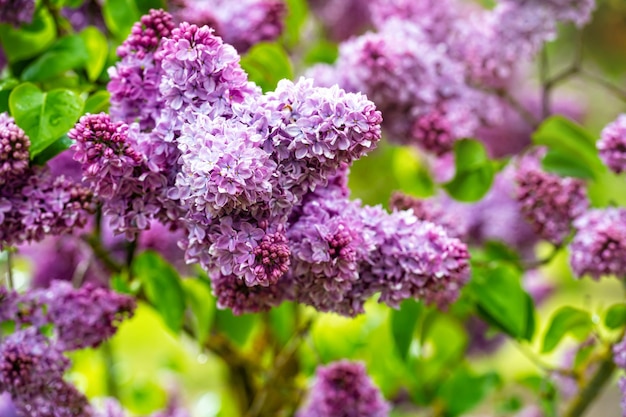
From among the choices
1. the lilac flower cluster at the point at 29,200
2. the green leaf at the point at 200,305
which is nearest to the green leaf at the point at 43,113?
the lilac flower cluster at the point at 29,200

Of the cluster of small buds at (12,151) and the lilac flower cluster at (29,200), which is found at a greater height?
the cluster of small buds at (12,151)

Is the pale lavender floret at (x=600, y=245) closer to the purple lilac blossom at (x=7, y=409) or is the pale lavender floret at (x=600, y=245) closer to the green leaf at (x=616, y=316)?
the green leaf at (x=616, y=316)

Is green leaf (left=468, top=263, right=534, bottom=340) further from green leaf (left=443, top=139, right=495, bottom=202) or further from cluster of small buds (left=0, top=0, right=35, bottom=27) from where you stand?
cluster of small buds (left=0, top=0, right=35, bottom=27)

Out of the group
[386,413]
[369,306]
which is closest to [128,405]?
[369,306]

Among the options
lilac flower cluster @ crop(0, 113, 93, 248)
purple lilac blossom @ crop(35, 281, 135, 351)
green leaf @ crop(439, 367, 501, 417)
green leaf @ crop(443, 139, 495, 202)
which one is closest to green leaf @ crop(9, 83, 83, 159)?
lilac flower cluster @ crop(0, 113, 93, 248)

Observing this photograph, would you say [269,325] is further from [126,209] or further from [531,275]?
[126,209]

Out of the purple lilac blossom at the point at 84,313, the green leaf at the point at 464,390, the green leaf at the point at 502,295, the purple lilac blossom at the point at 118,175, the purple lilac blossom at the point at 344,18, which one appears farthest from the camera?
the purple lilac blossom at the point at 344,18

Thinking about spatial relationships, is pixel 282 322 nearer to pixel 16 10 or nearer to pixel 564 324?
pixel 564 324
